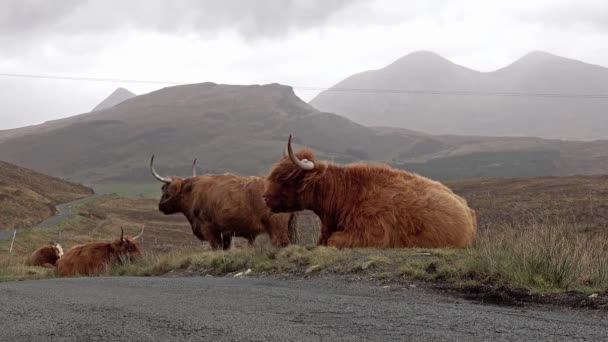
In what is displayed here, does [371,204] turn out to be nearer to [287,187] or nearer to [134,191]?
[287,187]

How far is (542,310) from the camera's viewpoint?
5574 mm

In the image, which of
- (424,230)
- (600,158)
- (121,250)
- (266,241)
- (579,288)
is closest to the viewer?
(579,288)

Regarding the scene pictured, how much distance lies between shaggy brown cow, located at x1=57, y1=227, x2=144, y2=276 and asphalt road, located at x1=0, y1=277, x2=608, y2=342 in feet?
20.3

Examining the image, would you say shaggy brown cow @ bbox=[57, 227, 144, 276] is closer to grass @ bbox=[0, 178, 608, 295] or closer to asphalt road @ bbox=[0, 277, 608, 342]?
grass @ bbox=[0, 178, 608, 295]

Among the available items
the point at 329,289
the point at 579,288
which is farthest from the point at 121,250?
the point at 579,288

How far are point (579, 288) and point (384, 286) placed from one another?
1.96 metres

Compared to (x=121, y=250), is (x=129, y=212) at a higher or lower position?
lower

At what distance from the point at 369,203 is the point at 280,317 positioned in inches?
198

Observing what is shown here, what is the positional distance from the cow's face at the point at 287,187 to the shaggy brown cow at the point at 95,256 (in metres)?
3.88

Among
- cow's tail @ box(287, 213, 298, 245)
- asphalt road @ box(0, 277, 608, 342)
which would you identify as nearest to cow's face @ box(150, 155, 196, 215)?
cow's tail @ box(287, 213, 298, 245)

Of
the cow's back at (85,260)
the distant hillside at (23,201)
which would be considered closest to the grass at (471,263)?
the cow's back at (85,260)

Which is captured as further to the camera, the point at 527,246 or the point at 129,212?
the point at 129,212

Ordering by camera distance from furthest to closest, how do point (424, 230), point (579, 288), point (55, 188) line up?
1. point (55, 188)
2. point (424, 230)
3. point (579, 288)

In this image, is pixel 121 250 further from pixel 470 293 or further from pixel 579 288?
pixel 579 288
